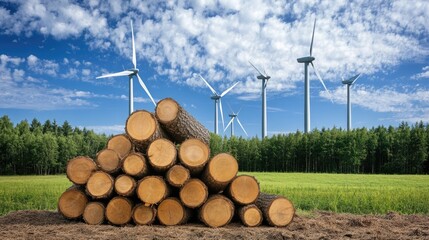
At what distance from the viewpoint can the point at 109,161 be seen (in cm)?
1006

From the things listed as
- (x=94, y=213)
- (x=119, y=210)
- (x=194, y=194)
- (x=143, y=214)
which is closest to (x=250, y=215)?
(x=194, y=194)

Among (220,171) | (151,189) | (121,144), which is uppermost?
(121,144)

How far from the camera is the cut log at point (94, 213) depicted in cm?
970

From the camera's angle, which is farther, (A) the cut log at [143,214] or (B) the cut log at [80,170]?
(B) the cut log at [80,170]

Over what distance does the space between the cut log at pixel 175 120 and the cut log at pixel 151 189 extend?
5.38 ft

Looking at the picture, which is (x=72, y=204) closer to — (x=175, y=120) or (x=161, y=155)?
(x=161, y=155)

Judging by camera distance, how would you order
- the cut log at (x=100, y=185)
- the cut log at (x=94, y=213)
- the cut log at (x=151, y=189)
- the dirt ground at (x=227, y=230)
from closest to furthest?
the dirt ground at (x=227, y=230) < the cut log at (x=151, y=189) < the cut log at (x=100, y=185) < the cut log at (x=94, y=213)

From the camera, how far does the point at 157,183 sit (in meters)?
9.26

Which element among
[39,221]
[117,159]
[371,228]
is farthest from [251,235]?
[39,221]

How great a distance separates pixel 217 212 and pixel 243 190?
0.78 metres

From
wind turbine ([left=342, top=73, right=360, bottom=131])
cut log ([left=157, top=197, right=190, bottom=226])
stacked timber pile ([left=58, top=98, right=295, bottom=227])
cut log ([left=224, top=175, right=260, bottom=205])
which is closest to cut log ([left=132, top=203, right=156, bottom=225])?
stacked timber pile ([left=58, top=98, right=295, bottom=227])

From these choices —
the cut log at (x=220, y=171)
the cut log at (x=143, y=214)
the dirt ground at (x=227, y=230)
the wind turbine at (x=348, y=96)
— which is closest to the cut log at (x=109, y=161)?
the cut log at (x=143, y=214)

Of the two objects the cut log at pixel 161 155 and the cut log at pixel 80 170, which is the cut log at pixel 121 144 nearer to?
the cut log at pixel 80 170

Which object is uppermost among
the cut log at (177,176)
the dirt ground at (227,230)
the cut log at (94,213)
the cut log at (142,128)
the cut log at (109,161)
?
the cut log at (142,128)
